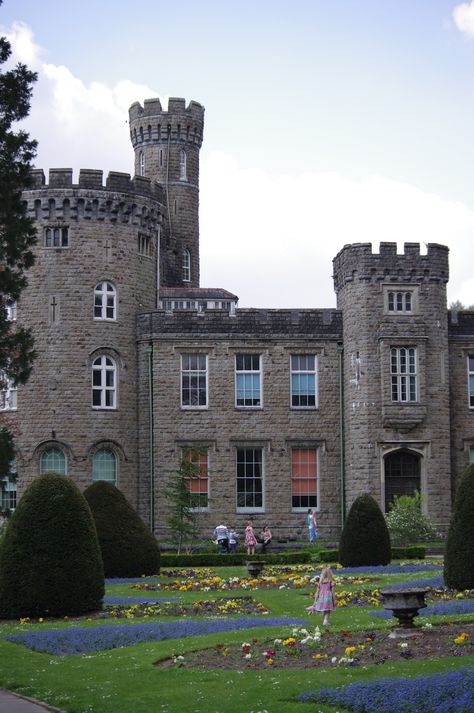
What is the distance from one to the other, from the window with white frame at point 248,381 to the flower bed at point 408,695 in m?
34.7

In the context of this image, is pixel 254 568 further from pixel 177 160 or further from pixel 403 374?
pixel 177 160

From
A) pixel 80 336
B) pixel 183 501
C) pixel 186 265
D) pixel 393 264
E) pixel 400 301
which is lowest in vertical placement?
pixel 183 501

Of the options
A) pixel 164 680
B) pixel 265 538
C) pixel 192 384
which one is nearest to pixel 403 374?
pixel 192 384

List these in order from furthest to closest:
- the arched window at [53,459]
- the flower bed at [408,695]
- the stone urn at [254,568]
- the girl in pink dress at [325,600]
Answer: the arched window at [53,459] < the stone urn at [254,568] < the girl in pink dress at [325,600] < the flower bed at [408,695]

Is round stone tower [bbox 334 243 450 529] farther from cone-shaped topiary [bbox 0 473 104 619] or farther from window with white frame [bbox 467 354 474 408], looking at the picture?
cone-shaped topiary [bbox 0 473 104 619]

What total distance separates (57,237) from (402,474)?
16.7 meters

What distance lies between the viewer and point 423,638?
1986 centimetres

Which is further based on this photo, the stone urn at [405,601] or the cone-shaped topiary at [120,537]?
the cone-shaped topiary at [120,537]

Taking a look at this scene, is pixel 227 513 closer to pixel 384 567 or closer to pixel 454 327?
pixel 454 327

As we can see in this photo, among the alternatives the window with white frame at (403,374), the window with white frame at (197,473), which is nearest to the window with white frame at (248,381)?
the window with white frame at (197,473)

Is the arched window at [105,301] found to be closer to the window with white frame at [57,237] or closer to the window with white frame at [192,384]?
the window with white frame at [57,237]

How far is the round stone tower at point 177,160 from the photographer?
6284 cm

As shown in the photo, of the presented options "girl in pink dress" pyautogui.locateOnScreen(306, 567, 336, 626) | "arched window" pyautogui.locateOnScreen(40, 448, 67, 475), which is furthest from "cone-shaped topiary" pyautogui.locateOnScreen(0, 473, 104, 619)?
"arched window" pyautogui.locateOnScreen(40, 448, 67, 475)

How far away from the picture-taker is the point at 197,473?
47.2 metres
